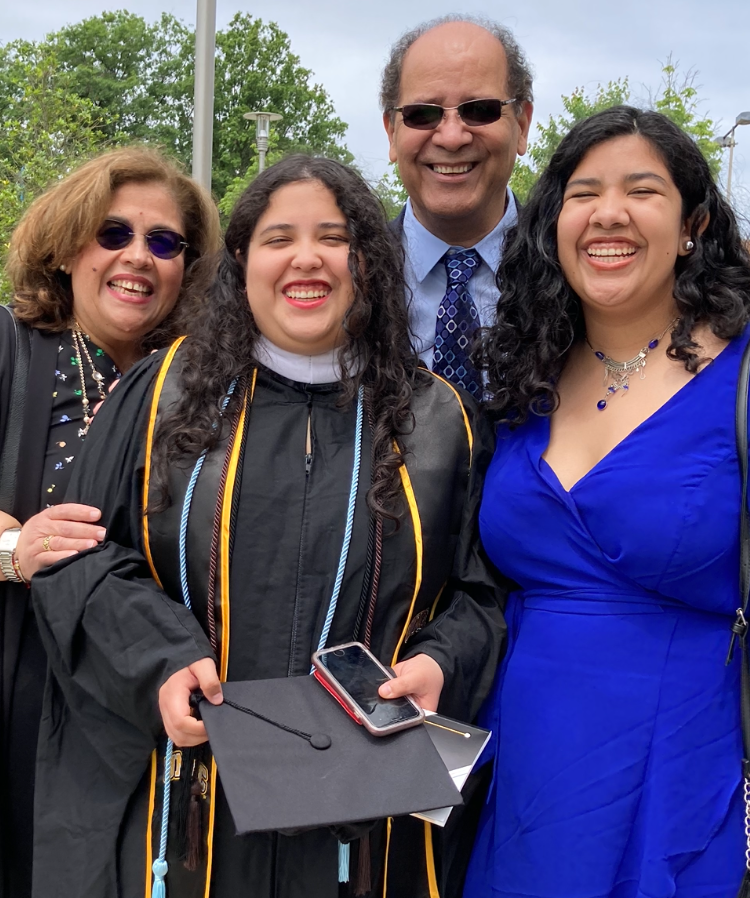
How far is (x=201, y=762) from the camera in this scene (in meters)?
2.08

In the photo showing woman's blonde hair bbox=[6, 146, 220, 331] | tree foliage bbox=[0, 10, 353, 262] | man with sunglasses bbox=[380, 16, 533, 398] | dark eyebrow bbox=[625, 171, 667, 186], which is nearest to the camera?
dark eyebrow bbox=[625, 171, 667, 186]

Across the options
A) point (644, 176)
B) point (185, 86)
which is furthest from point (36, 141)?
point (185, 86)

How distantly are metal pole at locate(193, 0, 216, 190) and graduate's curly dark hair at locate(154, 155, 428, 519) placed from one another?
12.2 ft

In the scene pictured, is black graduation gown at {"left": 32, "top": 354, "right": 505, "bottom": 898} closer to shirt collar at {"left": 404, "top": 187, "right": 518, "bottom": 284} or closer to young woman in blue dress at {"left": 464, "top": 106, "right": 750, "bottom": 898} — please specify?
young woman in blue dress at {"left": 464, "top": 106, "right": 750, "bottom": 898}

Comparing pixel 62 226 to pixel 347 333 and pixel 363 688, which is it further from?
pixel 363 688

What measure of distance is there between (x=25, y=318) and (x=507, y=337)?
144cm

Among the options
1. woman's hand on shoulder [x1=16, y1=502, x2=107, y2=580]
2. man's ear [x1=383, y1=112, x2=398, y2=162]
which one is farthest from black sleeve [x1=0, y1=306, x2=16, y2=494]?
man's ear [x1=383, y1=112, x2=398, y2=162]

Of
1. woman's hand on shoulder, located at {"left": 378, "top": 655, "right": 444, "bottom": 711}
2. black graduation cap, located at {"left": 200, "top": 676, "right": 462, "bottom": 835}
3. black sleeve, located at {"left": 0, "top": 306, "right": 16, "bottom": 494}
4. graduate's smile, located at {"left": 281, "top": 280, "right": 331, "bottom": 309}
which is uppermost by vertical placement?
graduate's smile, located at {"left": 281, "top": 280, "right": 331, "bottom": 309}

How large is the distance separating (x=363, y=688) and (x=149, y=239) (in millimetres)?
1625

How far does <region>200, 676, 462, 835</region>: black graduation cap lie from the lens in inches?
66.6

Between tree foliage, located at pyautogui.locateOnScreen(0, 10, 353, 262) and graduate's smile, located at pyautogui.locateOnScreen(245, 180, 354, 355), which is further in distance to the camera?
tree foliage, located at pyautogui.locateOnScreen(0, 10, 353, 262)

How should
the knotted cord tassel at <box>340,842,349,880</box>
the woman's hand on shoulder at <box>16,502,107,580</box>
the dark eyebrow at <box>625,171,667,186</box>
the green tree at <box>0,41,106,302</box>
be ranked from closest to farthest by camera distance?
the knotted cord tassel at <box>340,842,349,880</box>, the woman's hand on shoulder at <box>16,502,107,580</box>, the dark eyebrow at <box>625,171,667,186</box>, the green tree at <box>0,41,106,302</box>

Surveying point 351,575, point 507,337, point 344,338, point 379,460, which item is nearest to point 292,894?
point 351,575

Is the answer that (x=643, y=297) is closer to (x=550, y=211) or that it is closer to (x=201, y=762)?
(x=550, y=211)
